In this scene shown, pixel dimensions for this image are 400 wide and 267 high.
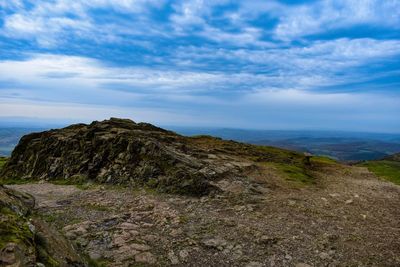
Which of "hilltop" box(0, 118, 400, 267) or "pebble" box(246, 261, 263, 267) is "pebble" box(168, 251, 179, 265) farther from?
"pebble" box(246, 261, 263, 267)

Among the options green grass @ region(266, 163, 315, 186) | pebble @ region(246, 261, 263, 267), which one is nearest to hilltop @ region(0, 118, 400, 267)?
pebble @ region(246, 261, 263, 267)

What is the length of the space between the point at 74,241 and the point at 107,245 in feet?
6.30

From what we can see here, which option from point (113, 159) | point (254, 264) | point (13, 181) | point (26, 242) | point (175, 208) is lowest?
point (13, 181)

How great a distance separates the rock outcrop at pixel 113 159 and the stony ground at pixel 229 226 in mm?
2149

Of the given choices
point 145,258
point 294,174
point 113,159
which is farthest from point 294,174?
point 145,258

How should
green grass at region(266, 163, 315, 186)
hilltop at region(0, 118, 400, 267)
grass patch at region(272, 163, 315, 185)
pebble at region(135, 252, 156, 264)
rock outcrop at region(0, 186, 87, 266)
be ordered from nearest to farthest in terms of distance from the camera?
1. rock outcrop at region(0, 186, 87, 266)
2. pebble at region(135, 252, 156, 264)
3. hilltop at region(0, 118, 400, 267)
4. green grass at region(266, 163, 315, 186)
5. grass patch at region(272, 163, 315, 185)

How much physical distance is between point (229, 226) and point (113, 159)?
19.1 m

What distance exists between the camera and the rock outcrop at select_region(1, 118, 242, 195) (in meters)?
32.7

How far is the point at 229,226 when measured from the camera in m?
22.8

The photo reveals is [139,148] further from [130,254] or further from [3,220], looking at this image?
[3,220]

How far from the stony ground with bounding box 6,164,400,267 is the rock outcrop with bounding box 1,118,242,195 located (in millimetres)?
2149

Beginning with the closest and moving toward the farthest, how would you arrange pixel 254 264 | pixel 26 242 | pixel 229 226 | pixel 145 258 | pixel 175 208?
pixel 26 242, pixel 145 258, pixel 254 264, pixel 229 226, pixel 175 208

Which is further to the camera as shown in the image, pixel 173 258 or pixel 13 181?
pixel 13 181

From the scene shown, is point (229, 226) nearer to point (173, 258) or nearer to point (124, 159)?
point (173, 258)
